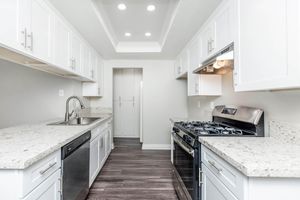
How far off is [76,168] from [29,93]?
218cm

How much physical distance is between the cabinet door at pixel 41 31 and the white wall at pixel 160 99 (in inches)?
117

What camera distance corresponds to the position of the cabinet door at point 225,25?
1.68 metres

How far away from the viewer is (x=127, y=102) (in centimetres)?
618

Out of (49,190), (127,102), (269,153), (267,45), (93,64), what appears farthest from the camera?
(127,102)

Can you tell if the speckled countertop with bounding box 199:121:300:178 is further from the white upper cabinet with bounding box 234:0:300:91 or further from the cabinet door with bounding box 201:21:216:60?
the cabinet door with bounding box 201:21:216:60

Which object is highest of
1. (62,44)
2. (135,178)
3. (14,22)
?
(62,44)

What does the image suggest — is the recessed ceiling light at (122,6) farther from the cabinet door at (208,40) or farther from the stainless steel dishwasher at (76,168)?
the stainless steel dishwasher at (76,168)

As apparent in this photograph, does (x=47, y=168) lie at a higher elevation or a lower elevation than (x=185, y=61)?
lower

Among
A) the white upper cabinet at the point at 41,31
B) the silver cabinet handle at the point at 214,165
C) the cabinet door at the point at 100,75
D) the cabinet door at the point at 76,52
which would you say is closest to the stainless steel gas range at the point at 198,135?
the silver cabinet handle at the point at 214,165

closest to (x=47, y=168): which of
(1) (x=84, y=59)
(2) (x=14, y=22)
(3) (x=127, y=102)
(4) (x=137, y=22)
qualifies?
(2) (x=14, y=22)

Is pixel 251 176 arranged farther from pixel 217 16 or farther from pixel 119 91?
pixel 119 91

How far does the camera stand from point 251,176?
883 millimetres

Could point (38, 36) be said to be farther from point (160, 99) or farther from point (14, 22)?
point (160, 99)

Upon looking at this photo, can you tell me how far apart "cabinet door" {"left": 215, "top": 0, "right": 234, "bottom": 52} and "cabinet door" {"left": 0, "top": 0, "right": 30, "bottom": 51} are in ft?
5.60
